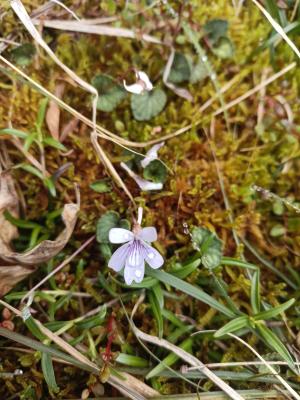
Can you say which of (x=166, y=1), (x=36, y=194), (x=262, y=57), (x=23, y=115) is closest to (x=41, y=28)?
(x=23, y=115)

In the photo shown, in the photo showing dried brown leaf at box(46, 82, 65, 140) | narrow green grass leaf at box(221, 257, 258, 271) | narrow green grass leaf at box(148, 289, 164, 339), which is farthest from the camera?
dried brown leaf at box(46, 82, 65, 140)

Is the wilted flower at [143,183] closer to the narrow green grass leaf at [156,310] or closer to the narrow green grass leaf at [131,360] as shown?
the narrow green grass leaf at [156,310]

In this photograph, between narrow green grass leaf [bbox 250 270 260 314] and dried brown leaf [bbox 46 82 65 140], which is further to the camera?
dried brown leaf [bbox 46 82 65 140]

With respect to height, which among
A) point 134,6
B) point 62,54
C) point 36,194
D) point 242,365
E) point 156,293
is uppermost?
point 134,6

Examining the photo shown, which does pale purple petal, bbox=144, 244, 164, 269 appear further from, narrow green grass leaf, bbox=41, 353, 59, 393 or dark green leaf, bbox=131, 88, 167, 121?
dark green leaf, bbox=131, 88, 167, 121

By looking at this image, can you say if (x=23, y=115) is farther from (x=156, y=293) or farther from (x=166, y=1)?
(x=156, y=293)

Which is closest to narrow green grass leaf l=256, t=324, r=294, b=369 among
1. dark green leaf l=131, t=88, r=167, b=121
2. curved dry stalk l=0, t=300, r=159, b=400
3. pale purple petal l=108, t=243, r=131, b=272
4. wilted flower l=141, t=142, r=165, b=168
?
curved dry stalk l=0, t=300, r=159, b=400
